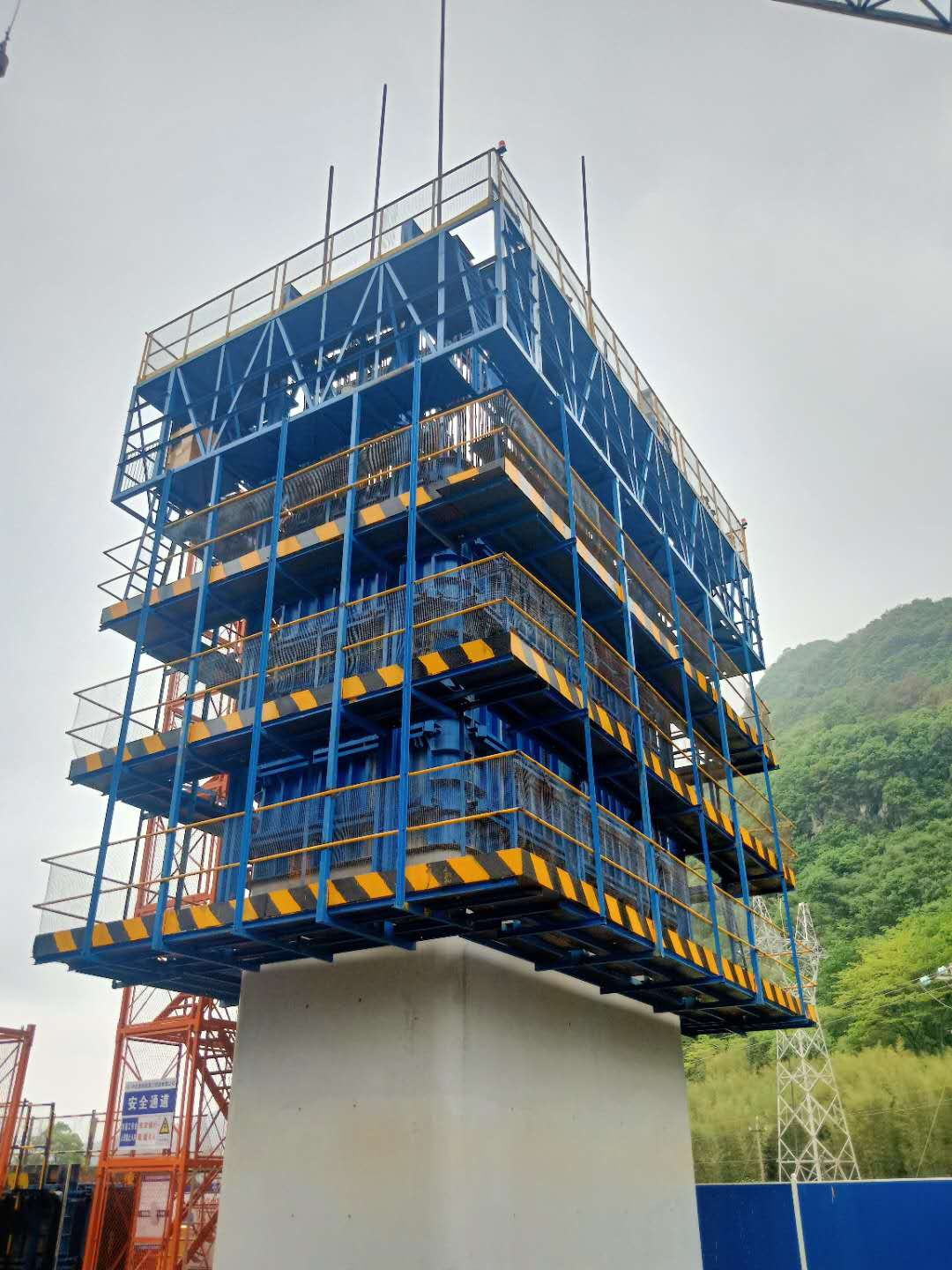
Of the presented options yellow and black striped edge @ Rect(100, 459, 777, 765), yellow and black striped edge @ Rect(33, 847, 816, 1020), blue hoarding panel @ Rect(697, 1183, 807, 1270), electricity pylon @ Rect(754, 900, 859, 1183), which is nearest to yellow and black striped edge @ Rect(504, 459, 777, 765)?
yellow and black striped edge @ Rect(100, 459, 777, 765)

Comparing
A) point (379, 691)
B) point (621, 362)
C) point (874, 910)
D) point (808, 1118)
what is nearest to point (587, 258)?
point (621, 362)

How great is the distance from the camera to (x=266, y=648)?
1708 centimetres

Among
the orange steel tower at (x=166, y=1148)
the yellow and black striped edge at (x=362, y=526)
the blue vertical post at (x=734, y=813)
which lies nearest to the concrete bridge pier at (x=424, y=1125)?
the blue vertical post at (x=734, y=813)

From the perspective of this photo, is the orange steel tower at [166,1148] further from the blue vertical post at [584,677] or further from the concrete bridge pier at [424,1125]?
the blue vertical post at [584,677]

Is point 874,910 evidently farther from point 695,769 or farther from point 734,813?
point 695,769

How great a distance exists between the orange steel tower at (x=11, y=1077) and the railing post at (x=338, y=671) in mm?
12926

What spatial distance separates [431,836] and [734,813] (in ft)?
33.0

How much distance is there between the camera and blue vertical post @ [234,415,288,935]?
48.7 ft

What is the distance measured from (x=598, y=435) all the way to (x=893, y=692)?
70.0 metres

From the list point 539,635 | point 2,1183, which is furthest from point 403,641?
point 2,1183

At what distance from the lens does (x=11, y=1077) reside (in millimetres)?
24141

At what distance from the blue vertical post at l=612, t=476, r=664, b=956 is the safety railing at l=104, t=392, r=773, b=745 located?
27 centimetres

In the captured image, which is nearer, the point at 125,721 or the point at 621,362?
the point at 125,721

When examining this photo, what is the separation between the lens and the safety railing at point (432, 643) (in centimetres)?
1605
